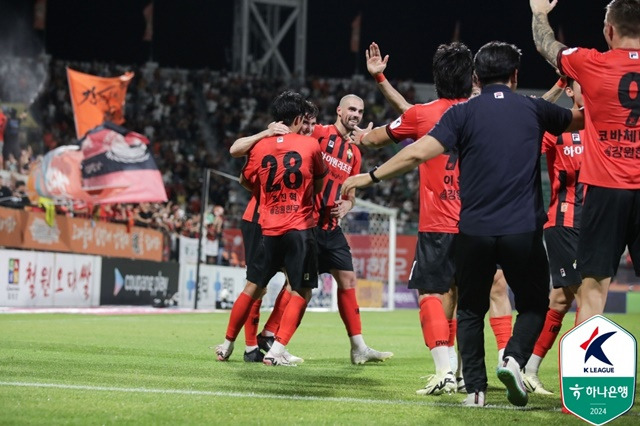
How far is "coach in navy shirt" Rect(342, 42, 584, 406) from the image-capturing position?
5.39 meters

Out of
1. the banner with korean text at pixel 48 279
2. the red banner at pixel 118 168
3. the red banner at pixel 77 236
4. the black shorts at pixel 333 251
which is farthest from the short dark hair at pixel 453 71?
the red banner at pixel 118 168

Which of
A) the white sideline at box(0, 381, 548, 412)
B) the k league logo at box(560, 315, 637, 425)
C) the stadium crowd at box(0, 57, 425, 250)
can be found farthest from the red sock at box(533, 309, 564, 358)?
the stadium crowd at box(0, 57, 425, 250)

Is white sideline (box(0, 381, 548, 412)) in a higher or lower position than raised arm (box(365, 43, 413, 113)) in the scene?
lower

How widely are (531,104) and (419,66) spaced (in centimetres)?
4581

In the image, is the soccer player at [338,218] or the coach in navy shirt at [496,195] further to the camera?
the soccer player at [338,218]

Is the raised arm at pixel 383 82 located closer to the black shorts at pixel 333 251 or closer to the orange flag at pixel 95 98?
the black shorts at pixel 333 251

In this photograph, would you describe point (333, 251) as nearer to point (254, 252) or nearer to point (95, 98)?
point (254, 252)

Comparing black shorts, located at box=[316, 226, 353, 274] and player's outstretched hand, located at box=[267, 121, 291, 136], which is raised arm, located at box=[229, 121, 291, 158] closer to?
player's outstretched hand, located at box=[267, 121, 291, 136]

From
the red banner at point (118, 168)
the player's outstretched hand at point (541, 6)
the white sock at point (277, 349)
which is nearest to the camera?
the player's outstretched hand at point (541, 6)

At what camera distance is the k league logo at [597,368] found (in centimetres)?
459

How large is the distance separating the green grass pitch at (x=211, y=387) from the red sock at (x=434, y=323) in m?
0.42

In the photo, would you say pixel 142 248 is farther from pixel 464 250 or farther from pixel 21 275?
pixel 464 250

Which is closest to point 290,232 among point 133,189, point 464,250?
point 464,250

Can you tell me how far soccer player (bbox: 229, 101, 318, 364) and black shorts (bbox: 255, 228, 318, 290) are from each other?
21cm
